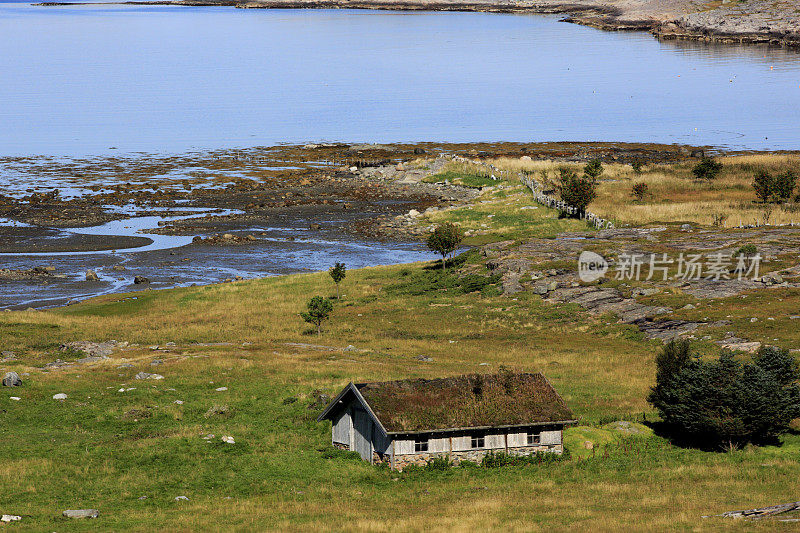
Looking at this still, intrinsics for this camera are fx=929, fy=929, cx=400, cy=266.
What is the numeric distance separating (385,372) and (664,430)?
1434 cm

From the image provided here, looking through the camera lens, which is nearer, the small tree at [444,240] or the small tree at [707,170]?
the small tree at [444,240]

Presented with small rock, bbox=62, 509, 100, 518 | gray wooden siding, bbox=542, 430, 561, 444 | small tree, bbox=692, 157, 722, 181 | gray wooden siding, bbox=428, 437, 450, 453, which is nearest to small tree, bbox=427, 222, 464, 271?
small tree, bbox=692, 157, 722, 181

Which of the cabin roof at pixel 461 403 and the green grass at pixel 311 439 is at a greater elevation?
the cabin roof at pixel 461 403

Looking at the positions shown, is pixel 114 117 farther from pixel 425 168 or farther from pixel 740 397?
pixel 740 397

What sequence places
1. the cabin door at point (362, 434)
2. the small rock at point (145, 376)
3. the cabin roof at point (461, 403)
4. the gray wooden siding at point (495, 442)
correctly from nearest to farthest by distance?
the cabin roof at point (461, 403) → the gray wooden siding at point (495, 442) → the cabin door at point (362, 434) → the small rock at point (145, 376)

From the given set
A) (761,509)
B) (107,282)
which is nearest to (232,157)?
(107,282)

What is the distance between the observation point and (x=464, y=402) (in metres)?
36.0

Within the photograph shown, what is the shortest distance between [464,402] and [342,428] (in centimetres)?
518

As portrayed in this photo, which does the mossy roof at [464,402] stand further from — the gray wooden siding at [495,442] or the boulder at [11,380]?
the boulder at [11,380]

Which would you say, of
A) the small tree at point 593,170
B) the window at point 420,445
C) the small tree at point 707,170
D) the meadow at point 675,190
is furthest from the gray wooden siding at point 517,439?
the small tree at point 707,170

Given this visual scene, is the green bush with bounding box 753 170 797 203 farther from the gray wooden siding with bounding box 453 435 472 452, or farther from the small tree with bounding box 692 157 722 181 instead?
the gray wooden siding with bounding box 453 435 472 452

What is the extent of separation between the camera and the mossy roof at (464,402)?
34.8m

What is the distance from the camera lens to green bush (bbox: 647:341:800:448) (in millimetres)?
35531

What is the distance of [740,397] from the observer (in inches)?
1405
